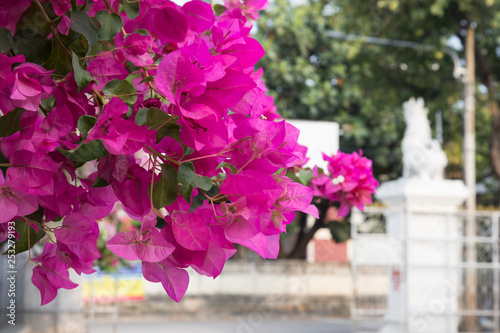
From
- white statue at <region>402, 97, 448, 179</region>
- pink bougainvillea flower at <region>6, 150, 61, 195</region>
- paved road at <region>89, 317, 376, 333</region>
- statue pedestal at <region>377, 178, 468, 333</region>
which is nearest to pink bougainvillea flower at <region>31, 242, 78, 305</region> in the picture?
pink bougainvillea flower at <region>6, 150, 61, 195</region>

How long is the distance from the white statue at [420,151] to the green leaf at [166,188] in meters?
7.60

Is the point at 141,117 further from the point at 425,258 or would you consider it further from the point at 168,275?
the point at 425,258

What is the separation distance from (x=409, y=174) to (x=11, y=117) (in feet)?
25.7

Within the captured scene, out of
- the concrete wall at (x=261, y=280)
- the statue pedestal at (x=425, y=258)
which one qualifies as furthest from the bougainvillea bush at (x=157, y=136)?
the concrete wall at (x=261, y=280)

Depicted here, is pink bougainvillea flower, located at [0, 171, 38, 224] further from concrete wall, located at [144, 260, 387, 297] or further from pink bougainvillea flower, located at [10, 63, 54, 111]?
concrete wall, located at [144, 260, 387, 297]

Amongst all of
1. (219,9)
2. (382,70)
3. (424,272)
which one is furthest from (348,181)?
(382,70)

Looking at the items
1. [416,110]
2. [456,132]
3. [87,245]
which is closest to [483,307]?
[416,110]

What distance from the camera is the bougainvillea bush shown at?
0.74 m

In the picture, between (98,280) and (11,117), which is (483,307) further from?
(11,117)

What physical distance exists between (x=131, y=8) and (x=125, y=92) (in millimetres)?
117

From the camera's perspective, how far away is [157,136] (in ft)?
2.51

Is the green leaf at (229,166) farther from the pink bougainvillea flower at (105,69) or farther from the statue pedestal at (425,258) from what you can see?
the statue pedestal at (425,258)

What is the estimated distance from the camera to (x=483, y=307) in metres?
8.97

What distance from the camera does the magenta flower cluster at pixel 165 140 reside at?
0.74 metres
